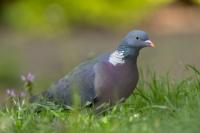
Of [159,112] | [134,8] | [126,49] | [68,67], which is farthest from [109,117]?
[134,8]

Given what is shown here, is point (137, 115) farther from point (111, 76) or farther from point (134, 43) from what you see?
point (134, 43)

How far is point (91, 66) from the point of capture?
6.43m

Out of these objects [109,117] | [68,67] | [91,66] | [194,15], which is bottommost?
[109,117]

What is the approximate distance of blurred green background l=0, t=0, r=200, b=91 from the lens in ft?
40.5

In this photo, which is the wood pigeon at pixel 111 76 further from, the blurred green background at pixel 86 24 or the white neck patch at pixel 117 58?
the blurred green background at pixel 86 24

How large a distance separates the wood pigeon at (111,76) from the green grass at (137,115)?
146mm

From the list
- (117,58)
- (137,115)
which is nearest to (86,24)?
(117,58)

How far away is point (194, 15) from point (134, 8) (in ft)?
3.34

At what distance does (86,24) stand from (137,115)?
7.50m

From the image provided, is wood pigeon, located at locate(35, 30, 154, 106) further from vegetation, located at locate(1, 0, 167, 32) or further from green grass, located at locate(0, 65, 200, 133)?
vegetation, located at locate(1, 0, 167, 32)

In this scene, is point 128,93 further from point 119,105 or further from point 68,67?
point 68,67

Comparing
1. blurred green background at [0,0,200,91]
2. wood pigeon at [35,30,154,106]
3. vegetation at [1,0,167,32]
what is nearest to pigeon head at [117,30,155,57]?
wood pigeon at [35,30,154,106]

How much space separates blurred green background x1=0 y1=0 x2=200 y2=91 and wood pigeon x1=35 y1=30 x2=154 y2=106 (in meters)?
5.63

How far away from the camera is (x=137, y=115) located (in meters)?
5.73
